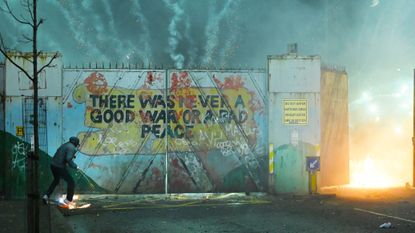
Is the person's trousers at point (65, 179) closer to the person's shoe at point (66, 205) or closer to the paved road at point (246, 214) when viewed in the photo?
the person's shoe at point (66, 205)

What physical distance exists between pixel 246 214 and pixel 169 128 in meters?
3.62

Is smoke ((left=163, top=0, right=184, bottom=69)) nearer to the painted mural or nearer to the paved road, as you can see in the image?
the painted mural

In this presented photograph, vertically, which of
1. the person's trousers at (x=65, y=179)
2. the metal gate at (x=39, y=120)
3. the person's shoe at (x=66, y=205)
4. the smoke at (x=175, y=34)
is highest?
the smoke at (x=175, y=34)

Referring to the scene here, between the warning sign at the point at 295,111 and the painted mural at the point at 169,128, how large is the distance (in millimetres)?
581

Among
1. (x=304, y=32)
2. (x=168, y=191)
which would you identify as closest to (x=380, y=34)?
(x=304, y=32)

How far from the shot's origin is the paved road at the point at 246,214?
26.5ft

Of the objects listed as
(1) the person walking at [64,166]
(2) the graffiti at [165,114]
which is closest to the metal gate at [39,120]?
(2) the graffiti at [165,114]

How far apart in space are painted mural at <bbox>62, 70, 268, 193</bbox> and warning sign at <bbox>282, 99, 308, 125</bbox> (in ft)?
1.90

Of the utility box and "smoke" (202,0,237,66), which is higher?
"smoke" (202,0,237,66)

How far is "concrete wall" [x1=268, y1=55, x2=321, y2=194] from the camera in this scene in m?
12.4

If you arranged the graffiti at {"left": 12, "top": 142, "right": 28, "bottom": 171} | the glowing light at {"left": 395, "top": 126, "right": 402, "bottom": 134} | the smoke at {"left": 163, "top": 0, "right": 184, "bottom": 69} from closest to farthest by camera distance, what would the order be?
the graffiti at {"left": 12, "top": 142, "right": 28, "bottom": 171} < the glowing light at {"left": 395, "top": 126, "right": 402, "bottom": 134} < the smoke at {"left": 163, "top": 0, "right": 184, "bottom": 69}

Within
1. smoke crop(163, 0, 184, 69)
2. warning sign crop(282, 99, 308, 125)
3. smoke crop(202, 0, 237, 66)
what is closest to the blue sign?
warning sign crop(282, 99, 308, 125)

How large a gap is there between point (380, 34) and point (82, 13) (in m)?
23.9

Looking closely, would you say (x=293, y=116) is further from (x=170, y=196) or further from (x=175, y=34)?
(x=175, y=34)
